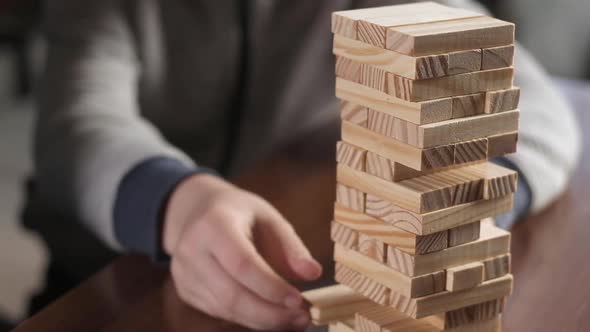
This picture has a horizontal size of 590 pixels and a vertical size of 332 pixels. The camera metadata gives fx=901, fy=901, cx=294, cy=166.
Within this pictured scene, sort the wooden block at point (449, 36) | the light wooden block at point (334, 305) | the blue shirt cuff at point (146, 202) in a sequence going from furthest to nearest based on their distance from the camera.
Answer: the blue shirt cuff at point (146, 202) < the light wooden block at point (334, 305) < the wooden block at point (449, 36)

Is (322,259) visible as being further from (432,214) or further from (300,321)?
(432,214)

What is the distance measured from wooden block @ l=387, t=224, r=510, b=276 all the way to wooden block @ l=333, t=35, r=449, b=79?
0.13m

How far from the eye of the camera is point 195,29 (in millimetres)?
1249

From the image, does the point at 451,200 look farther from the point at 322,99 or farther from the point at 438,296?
the point at 322,99

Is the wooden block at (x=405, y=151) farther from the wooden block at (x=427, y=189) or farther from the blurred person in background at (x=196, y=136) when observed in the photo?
the blurred person in background at (x=196, y=136)

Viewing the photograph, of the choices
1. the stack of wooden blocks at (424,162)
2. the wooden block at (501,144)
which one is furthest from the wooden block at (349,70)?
the wooden block at (501,144)

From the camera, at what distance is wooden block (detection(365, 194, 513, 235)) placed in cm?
60

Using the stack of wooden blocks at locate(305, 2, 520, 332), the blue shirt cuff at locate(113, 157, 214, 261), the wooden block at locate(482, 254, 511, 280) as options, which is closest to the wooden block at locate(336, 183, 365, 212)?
the stack of wooden blocks at locate(305, 2, 520, 332)

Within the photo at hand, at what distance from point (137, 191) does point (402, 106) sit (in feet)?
1.20

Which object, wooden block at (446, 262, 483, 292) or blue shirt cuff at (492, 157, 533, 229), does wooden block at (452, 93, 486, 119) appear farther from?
blue shirt cuff at (492, 157, 533, 229)

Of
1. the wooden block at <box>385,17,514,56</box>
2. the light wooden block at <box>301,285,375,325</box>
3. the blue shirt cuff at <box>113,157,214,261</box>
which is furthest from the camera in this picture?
the blue shirt cuff at <box>113,157,214,261</box>

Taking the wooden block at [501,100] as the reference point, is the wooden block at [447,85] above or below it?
above

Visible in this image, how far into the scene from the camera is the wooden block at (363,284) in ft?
2.14

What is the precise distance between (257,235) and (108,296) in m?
0.14
